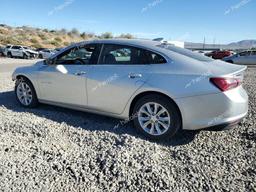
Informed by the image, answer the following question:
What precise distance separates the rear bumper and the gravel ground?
379mm

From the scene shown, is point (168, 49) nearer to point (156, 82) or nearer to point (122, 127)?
point (156, 82)

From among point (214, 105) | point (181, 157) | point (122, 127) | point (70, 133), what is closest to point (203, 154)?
point (181, 157)

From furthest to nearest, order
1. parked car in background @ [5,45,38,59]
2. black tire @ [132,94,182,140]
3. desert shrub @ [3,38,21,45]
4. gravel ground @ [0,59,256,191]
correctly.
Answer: desert shrub @ [3,38,21,45], parked car in background @ [5,45,38,59], black tire @ [132,94,182,140], gravel ground @ [0,59,256,191]

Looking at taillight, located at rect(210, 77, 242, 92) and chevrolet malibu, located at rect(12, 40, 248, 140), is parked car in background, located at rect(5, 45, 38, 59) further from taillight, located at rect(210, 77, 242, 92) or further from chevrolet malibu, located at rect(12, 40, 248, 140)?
taillight, located at rect(210, 77, 242, 92)

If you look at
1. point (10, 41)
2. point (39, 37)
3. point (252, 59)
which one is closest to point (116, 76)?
point (252, 59)

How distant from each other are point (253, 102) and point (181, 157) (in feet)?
12.5

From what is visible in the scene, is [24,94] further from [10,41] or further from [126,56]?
[10,41]

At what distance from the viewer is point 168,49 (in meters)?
4.86

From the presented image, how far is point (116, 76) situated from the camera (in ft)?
16.1

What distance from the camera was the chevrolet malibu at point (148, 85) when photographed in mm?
4234

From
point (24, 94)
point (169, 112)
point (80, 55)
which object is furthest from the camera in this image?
point (24, 94)

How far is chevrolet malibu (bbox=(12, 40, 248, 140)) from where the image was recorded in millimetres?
4234

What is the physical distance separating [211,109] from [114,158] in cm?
156

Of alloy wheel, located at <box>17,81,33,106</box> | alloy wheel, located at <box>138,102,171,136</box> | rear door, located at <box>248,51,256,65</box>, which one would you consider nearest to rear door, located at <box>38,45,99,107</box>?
alloy wheel, located at <box>17,81,33,106</box>
